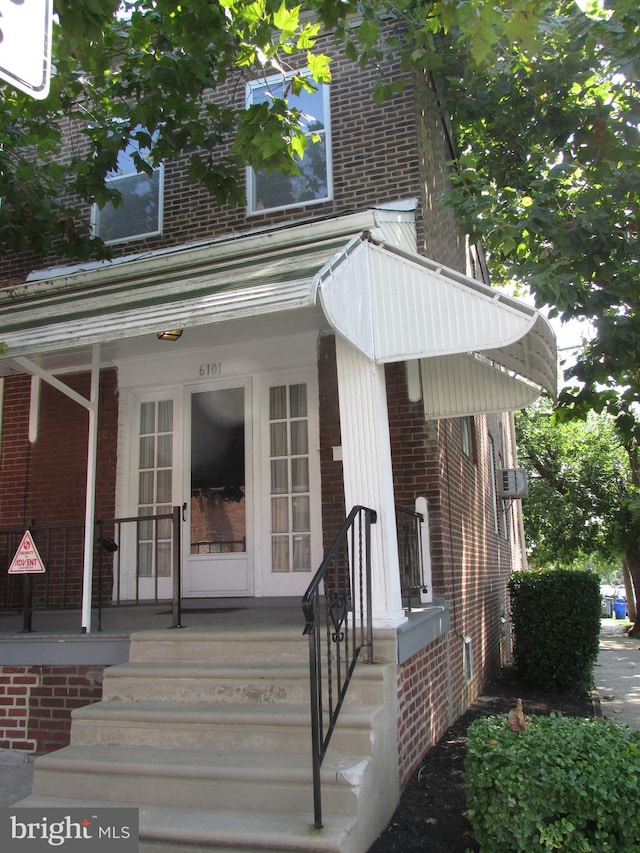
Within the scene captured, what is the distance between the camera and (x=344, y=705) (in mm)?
4066

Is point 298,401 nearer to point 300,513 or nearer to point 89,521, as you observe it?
point 300,513

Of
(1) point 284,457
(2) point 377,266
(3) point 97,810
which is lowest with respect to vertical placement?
(3) point 97,810

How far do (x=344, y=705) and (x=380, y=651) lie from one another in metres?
0.46

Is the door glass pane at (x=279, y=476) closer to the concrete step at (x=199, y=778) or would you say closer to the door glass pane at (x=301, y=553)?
the door glass pane at (x=301, y=553)

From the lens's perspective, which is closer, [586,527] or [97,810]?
[97,810]

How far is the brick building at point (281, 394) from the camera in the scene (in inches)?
189

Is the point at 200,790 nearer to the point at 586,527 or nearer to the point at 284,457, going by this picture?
the point at 284,457

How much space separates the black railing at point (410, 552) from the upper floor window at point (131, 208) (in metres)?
4.55

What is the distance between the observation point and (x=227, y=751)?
4023mm

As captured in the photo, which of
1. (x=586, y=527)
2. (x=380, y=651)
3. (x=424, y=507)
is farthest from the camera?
(x=586, y=527)

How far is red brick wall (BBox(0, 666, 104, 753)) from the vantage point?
16.7 feet

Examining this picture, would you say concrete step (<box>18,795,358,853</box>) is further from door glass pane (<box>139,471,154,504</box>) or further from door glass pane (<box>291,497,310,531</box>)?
door glass pane (<box>139,471,154,504</box>)

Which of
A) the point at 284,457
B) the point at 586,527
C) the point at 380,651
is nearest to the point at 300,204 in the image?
the point at 284,457

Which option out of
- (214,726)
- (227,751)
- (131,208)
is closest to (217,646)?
(214,726)
